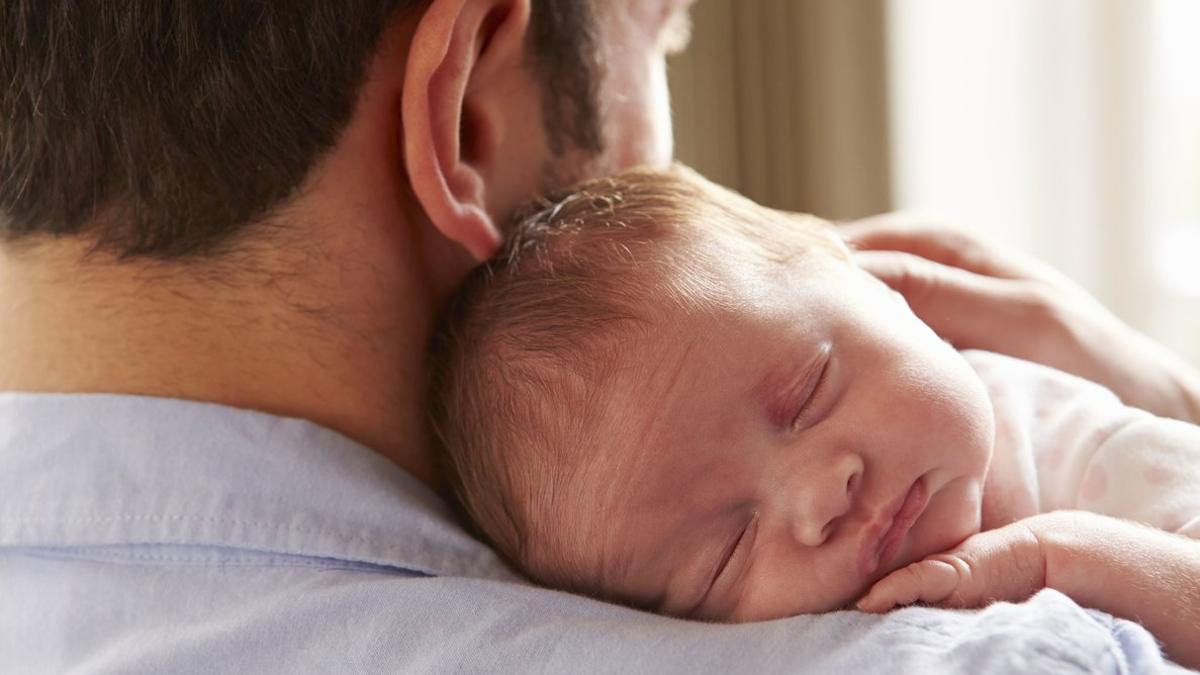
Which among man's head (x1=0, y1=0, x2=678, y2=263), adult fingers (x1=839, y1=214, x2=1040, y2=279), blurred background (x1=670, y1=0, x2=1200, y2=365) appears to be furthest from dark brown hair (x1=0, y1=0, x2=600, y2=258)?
blurred background (x1=670, y1=0, x2=1200, y2=365)

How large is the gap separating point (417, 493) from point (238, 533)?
0.51ft

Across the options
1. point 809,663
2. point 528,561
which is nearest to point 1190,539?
point 809,663

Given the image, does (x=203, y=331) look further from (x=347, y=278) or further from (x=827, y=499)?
(x=827, y=499)

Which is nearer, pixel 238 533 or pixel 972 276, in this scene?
pixel 238 533

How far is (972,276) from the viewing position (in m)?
1.34

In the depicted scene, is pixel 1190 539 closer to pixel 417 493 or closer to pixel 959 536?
pixel 959 536

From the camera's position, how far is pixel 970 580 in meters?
0.90

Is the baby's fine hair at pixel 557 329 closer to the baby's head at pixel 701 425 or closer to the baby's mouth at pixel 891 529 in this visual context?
the baby's head at pixel 701 425

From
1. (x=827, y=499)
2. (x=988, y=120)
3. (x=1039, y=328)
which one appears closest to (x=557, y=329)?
(x=827, y=499)

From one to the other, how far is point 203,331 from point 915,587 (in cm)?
57

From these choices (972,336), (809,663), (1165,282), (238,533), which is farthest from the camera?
(1165,282)

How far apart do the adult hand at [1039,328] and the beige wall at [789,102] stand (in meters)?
1.76

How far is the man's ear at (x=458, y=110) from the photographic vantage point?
3.37 ft

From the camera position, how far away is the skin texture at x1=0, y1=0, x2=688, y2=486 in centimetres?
99
